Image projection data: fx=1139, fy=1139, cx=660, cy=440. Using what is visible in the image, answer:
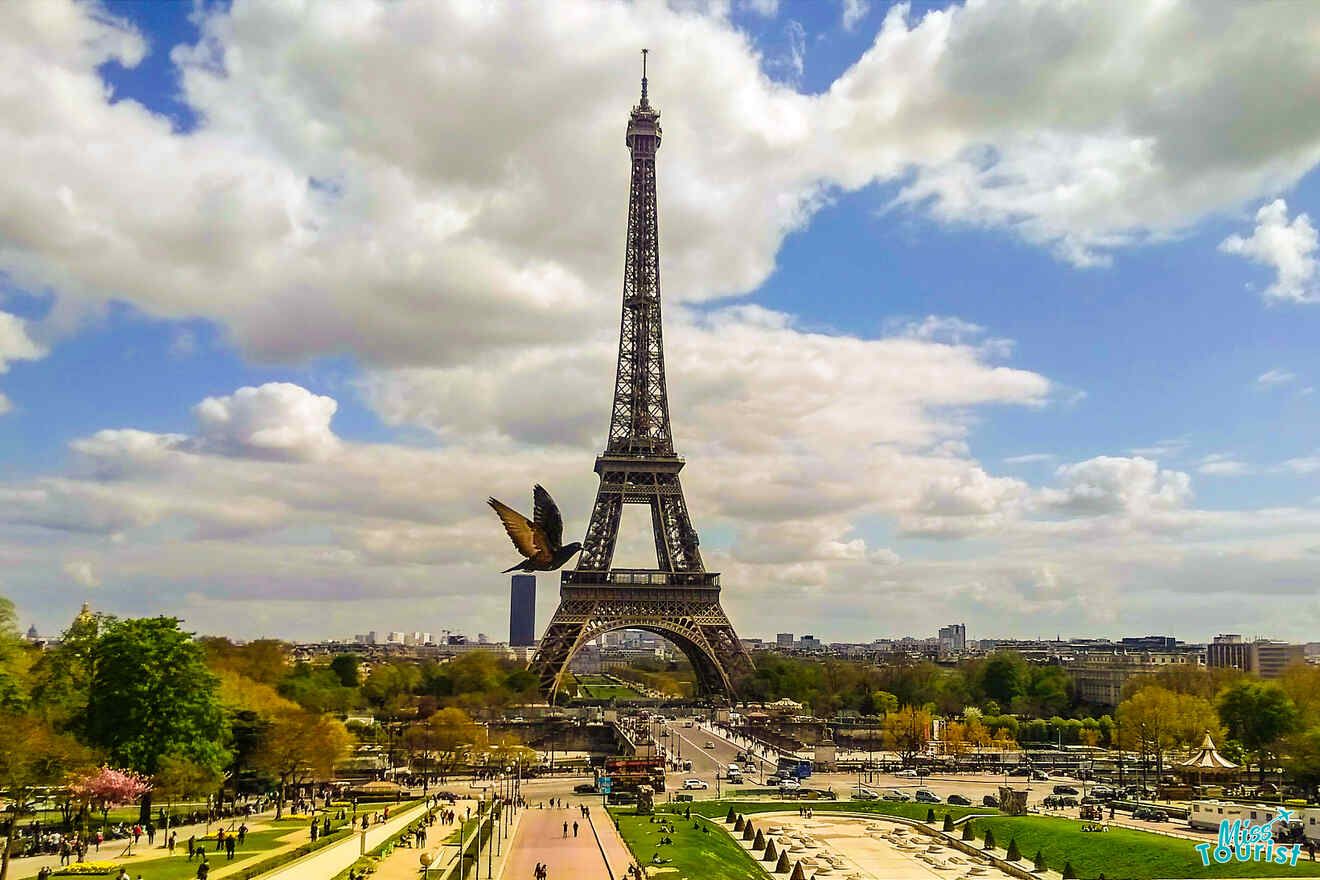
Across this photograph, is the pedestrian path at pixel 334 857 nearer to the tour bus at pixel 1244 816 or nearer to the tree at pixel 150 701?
the tree at pixel 150 701

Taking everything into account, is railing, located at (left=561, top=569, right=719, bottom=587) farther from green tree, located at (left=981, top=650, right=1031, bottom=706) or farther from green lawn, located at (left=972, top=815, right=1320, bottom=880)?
green lawn, located at (left=972, top=815, right=1320, bottom=880)

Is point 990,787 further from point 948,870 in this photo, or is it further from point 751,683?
point 751,683

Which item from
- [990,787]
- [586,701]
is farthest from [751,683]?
[990,787]

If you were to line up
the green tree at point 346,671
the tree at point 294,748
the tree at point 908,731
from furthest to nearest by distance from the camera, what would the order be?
1. the green tree at point 346,671
2. the tree at point 908,731
3. the tree at point 294,748

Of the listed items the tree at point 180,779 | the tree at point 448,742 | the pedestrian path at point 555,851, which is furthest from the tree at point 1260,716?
the tree at point 180,779

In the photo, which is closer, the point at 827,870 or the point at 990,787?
the point at 827,870

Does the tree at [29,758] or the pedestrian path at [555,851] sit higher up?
the tree at [29,758]
